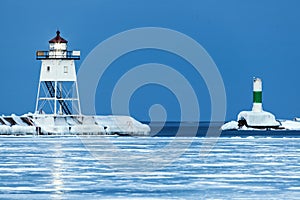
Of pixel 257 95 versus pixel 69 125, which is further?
pixel 257 95

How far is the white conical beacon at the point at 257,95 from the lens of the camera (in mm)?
70312

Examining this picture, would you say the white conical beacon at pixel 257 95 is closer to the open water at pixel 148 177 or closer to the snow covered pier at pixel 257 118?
the snow covered pier at pixel 257 118

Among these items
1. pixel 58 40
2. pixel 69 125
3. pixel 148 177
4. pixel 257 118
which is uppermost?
pixel 58 40

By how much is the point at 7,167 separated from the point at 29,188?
528 cm

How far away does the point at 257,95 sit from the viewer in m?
71.9

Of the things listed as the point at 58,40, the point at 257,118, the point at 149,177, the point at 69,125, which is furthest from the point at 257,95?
the point at 149,177

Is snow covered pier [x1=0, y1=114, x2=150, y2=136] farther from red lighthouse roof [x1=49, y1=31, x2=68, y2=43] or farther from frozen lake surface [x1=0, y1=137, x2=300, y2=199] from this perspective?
frozen lake surface [x1=0, y1=137, x2=300, y2=199]

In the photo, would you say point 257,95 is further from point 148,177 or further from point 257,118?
point 148,177

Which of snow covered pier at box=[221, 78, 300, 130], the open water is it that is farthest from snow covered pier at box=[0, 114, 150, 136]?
the open water

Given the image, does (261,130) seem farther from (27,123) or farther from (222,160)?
(222,160)

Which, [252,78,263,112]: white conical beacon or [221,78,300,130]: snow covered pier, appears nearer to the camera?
[252,78,263,112]: white conical beacon

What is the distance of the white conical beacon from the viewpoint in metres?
70.3

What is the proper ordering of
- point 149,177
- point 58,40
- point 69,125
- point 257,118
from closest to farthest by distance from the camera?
1. point 149,177
2. point 69,125
3. point 58,40
4. point 257,118

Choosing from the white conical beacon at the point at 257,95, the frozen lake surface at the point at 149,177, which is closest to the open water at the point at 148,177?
the frozen lake surface at the point at 149,177
